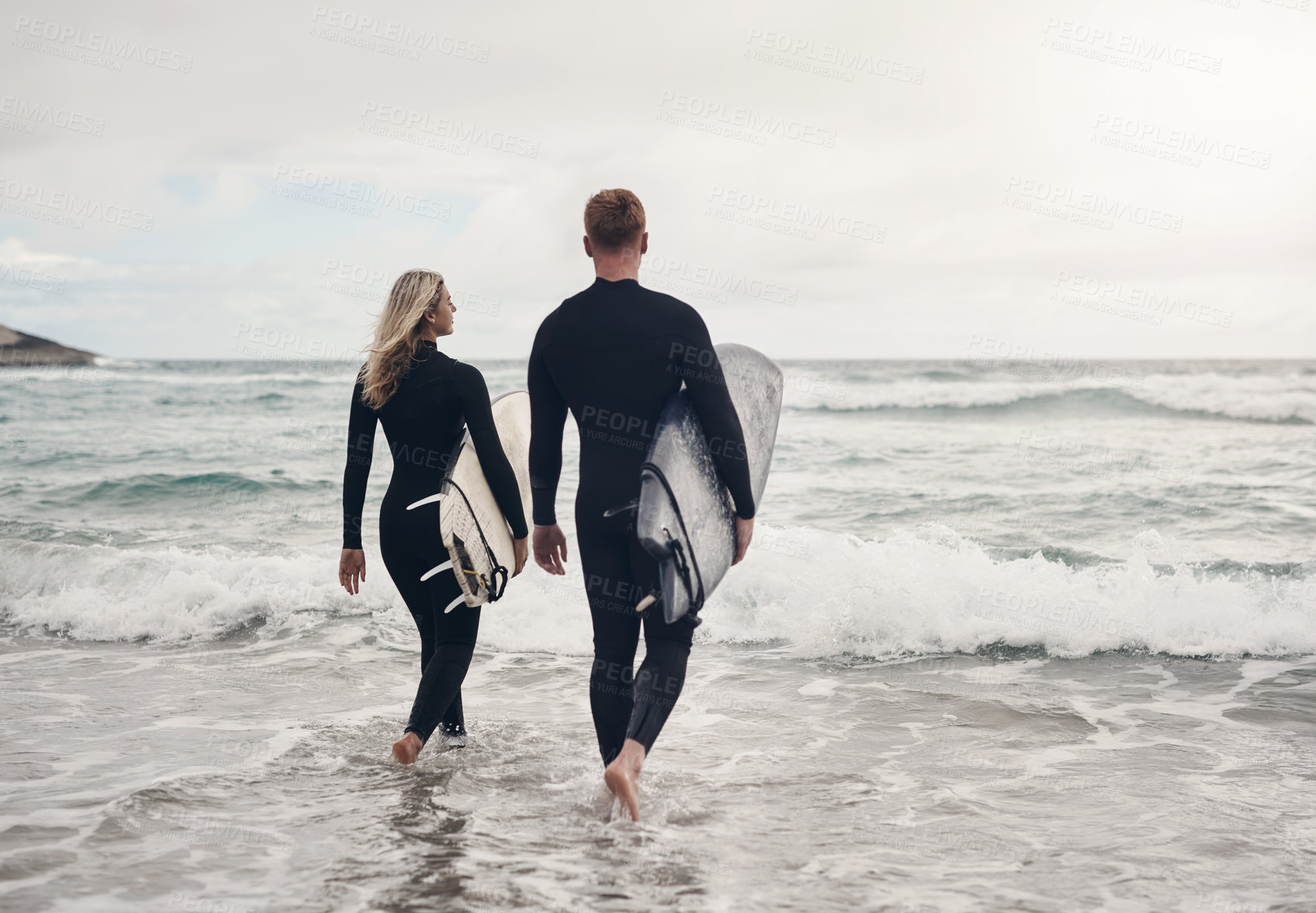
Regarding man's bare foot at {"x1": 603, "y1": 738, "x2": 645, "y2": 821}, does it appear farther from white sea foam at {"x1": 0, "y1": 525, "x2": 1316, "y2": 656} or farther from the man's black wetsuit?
white sea foam at {"x1": 0, "y1": 525, "x2": 1316, "y2": 656}

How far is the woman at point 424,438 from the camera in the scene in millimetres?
3631

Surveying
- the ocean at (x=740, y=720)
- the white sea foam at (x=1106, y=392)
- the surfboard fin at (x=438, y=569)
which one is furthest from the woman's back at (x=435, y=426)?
the white sea foam at (x=1106, y=392)

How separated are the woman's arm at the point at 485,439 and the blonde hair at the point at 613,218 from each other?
0.81 metres

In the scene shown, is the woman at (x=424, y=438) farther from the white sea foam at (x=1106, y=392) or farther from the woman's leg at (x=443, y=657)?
the white sea foam at (x=1106, y=392)

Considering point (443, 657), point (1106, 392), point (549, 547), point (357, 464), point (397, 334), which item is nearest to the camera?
point (549, 547)

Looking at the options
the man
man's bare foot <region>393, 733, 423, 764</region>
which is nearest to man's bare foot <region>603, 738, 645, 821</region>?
the man

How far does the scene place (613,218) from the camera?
3.10m

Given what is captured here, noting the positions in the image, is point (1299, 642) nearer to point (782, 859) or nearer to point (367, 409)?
point (782, 859)

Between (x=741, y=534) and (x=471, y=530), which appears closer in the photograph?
(x=741, y=534)

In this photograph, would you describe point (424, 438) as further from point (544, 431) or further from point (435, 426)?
point (544, 431)

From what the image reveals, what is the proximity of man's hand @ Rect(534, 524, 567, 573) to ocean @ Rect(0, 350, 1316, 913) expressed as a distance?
0.88 metres

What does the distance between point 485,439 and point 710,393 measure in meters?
1.03

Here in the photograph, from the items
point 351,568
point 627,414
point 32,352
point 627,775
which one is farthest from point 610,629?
point 32,352

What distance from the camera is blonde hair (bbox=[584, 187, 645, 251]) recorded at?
10.2 ft
